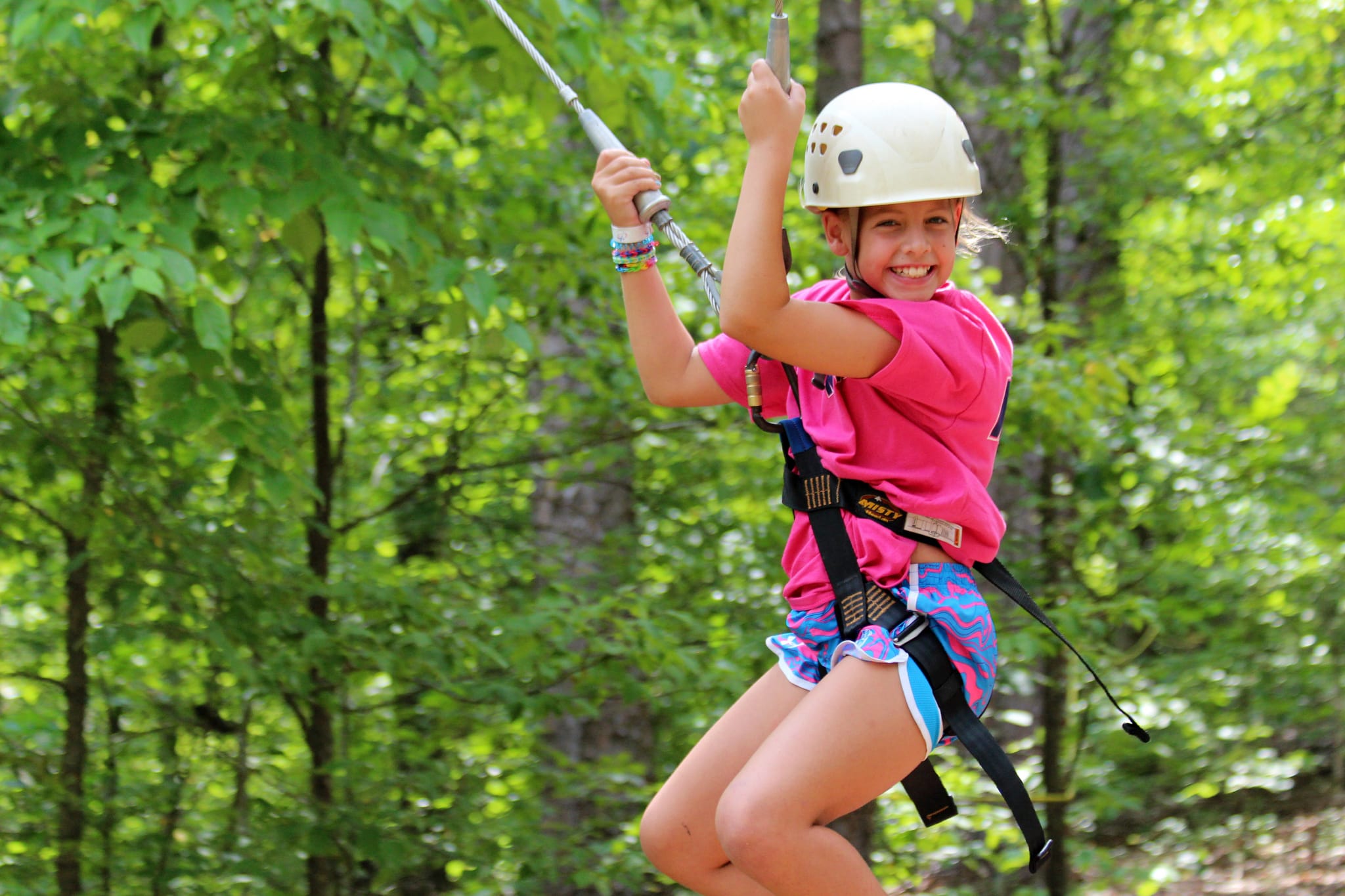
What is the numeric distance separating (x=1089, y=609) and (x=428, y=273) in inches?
91.1

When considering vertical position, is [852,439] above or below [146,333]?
below

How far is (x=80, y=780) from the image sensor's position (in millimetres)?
3947

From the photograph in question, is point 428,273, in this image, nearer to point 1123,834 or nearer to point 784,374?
point 784,374

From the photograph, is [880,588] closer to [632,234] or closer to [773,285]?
[773,285]

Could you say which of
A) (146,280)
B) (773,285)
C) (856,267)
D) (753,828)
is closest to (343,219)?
(146,280)

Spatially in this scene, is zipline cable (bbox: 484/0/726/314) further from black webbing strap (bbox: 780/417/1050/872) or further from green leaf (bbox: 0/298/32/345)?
green leaf (bbox: 0/298/32/345)

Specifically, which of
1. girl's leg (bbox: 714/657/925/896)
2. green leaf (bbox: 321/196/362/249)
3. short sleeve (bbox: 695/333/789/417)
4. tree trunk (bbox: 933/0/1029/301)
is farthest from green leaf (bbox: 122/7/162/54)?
tree trunk (bbox: 933/0/1029/301)

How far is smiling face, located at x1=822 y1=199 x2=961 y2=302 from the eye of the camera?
187 cm

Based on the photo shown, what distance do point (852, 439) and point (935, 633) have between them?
314 mm

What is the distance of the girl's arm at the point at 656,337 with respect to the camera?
204 cm

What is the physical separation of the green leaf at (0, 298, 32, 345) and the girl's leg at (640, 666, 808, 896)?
155 centimetres

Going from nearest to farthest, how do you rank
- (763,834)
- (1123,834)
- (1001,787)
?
(763,834)
(1001,787)
(1123,834)

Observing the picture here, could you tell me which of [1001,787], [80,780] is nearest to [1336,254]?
[1001,787]

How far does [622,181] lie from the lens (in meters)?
2.01
